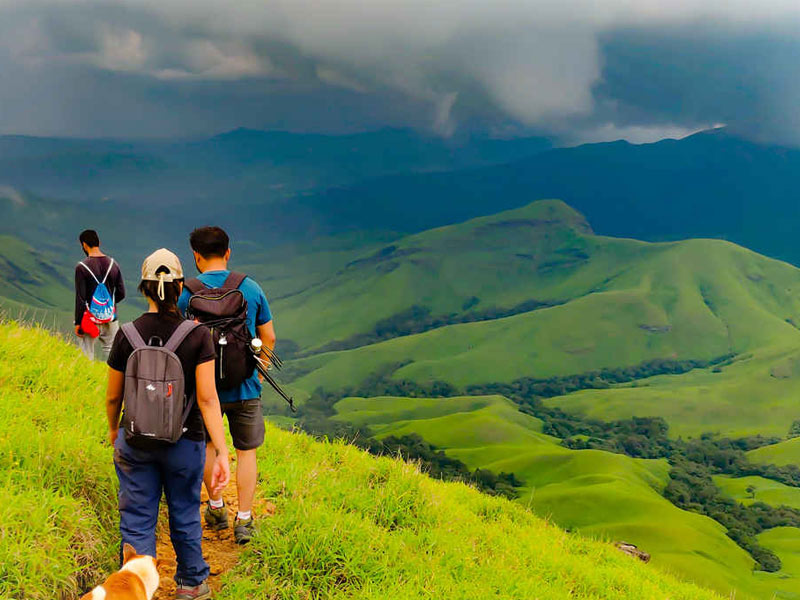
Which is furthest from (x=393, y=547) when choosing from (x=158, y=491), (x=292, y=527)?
(x=158, y=491)

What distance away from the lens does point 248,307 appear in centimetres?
590

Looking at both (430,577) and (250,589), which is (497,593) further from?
(250,589)

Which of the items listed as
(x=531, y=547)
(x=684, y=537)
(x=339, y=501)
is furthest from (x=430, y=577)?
(x=684, y=537)

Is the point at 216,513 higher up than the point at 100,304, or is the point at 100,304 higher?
the point at 100,304

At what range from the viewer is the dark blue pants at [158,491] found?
15.7 feet

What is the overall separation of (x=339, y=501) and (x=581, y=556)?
487 cm

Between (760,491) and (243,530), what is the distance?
206 meters

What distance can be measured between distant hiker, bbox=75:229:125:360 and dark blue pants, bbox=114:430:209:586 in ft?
20.9

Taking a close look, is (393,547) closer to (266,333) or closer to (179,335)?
(266,333)

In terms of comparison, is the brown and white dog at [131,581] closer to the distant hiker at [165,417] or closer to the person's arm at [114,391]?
the distant hiker at [165,417]

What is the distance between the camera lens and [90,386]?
27.0 feet

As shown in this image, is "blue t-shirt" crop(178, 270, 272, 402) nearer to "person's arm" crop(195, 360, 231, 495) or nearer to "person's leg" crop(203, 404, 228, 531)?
"person's arm" crop(195, 360, 231, 495)

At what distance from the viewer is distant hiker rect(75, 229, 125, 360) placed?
10.3 meters

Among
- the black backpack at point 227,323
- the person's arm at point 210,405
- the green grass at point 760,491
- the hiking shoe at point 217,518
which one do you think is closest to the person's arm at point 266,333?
the black backpack at point 227,323
